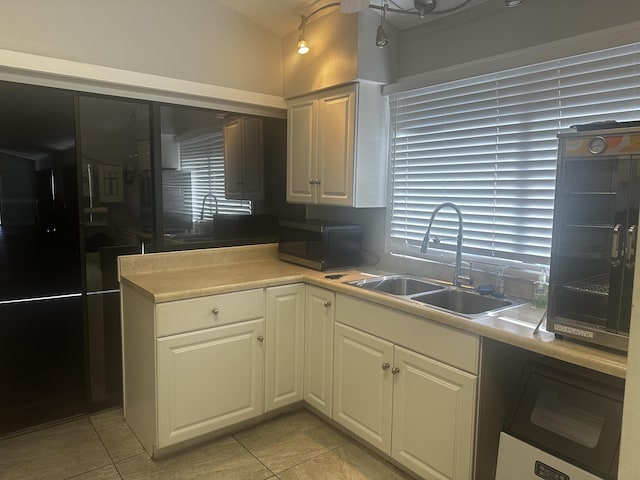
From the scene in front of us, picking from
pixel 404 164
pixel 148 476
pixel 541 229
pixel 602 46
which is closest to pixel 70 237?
pixel 148 476

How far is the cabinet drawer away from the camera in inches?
90.4

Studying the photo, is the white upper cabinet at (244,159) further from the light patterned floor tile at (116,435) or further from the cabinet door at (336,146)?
the light patterned floor tile at (116,435)

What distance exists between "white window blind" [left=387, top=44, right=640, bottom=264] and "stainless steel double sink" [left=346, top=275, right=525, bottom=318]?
24 cm

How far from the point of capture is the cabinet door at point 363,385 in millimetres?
2289

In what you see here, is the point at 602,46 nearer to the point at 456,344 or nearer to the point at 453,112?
the point at 453,112

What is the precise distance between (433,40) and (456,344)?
5.98 ft

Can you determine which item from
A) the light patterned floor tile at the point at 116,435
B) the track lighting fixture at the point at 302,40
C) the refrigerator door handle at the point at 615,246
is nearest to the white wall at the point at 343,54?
the track lighting fixture at the point at 302,40

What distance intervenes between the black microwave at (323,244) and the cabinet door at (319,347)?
0.25 metres

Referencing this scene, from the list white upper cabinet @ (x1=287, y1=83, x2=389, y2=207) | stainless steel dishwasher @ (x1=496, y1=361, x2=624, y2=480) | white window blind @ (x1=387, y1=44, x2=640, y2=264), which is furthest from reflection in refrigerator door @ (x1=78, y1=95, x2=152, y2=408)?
stainless steel dishwasher @ (x1=496, y1=361, x2=624, y2=480)

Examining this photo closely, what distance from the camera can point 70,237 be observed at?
8.59 ft

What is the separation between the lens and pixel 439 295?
248cm

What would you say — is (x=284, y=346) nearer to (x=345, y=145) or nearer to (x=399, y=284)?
(x=399, y=284)

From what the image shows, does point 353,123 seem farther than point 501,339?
Yes

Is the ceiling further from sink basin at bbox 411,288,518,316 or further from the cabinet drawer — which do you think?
the cabinet drawer
